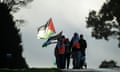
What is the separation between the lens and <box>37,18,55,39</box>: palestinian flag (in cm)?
3352

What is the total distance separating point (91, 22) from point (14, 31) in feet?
49.2

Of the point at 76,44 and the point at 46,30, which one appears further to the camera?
the point at 46,30

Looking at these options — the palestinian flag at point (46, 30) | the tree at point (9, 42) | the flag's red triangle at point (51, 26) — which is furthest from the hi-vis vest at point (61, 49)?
the tree at point (9, 42)

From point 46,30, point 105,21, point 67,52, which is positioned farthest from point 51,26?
point 105,21

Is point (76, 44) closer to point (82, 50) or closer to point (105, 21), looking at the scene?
point (82, 50)

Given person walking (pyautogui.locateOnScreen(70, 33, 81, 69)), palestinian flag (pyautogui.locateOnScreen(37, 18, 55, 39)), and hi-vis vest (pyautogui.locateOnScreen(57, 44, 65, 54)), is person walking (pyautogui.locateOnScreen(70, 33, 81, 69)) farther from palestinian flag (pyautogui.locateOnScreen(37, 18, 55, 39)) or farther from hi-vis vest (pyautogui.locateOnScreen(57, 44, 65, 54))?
palestinian flag (pyautogui.locateOnScreen(37, 18, 55, 39))

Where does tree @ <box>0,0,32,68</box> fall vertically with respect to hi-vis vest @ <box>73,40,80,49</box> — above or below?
above

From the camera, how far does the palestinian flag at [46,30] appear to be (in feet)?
110

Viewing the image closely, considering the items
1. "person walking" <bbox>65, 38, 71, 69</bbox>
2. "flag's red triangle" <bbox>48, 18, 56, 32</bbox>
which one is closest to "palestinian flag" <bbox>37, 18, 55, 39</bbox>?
"flag's red triangle" <bbox>48, 18, 56, 32</bbox>

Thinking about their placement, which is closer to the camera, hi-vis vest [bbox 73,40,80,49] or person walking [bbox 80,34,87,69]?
hi-vis vest [bbox 73,40,80,49]

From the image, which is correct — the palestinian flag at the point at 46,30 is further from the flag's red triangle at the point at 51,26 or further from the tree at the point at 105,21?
the tree at the point at 105,21

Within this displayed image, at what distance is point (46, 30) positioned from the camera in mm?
34250

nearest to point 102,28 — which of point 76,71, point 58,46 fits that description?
point 58,46

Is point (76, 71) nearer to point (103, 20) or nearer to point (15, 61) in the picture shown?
point (15, 61)
